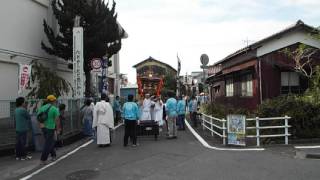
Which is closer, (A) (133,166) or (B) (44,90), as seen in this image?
(A) (133,166)

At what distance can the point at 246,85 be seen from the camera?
27359mm

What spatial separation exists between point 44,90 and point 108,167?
36.0 feet

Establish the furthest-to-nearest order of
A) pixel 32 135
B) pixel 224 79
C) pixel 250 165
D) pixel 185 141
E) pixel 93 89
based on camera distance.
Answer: pixel 224 79, pixel 93 89, pixel 185 141, pixel 32 135, pixel 250 165

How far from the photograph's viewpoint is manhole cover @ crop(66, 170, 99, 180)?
1035cm

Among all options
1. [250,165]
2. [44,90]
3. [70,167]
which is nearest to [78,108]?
[44,90]

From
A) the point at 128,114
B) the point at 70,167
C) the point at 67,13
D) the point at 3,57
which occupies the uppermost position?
the point at 67,13

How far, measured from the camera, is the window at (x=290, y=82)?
24828mm

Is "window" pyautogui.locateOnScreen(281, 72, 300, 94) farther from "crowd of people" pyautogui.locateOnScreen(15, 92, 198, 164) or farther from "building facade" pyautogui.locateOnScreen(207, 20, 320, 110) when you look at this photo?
"crowd of people" pyautogui.locateOnScreen(15, 92, 198, 164)

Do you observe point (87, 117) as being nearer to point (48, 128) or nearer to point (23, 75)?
point (23, 75)

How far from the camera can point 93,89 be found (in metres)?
31.3

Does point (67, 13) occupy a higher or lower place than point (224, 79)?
higher

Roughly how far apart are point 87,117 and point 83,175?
8688 mm

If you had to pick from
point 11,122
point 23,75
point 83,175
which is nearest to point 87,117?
point 23,75

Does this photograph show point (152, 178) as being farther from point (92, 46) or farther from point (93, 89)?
point (93, 89)
